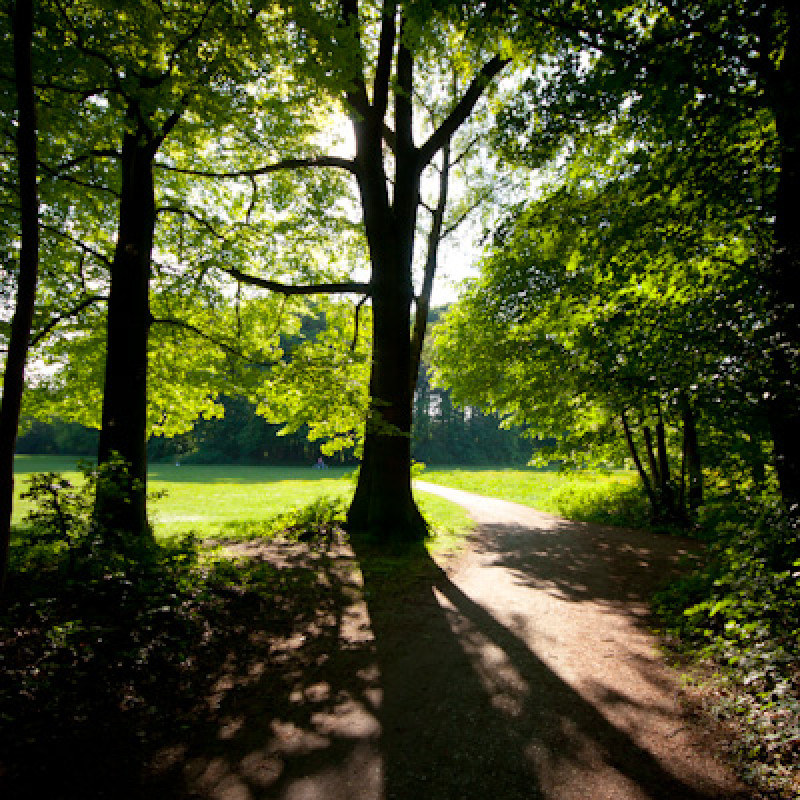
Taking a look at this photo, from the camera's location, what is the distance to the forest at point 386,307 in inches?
136

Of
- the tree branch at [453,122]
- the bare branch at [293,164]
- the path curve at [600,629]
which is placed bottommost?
the path curve at [600,629]

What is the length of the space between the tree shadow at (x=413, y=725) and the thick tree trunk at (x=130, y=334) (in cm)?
431

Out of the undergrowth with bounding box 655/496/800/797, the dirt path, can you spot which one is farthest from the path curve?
the undergrowth with bounding box 655/496/800/797

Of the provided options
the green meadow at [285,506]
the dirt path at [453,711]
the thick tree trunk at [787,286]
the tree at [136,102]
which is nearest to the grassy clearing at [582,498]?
Result: the green meadow at [285,506]

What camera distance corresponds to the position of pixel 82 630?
356 centimetres

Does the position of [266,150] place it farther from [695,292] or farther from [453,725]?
[453,725]

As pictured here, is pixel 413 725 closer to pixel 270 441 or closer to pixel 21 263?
pixel 21 263

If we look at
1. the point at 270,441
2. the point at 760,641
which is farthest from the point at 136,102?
the point at 270,441

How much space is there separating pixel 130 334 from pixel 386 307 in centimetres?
484

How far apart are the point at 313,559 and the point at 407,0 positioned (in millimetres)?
7994

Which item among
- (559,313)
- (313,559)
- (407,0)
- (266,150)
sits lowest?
(313,559)

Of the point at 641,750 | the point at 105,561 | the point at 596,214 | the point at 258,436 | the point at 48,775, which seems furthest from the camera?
the point at 258,436

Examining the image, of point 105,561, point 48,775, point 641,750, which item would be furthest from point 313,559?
point 641,750

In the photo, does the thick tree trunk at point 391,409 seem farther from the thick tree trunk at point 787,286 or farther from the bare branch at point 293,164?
the thick tree trunk at point 787,286
